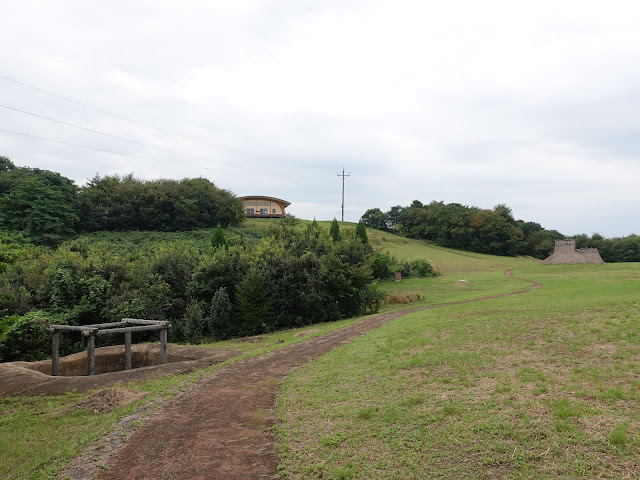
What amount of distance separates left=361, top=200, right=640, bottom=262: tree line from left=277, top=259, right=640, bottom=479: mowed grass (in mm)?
65521

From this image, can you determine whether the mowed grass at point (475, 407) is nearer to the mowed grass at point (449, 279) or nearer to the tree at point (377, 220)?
the mowed grass at point (449, 279)

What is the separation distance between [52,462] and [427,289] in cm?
3041

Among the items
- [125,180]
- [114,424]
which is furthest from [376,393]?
[125,180]

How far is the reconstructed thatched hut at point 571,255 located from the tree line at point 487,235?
81.4ft

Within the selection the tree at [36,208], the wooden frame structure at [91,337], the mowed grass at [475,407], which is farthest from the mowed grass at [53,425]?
the tree at [36,208]

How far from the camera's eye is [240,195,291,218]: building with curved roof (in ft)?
255

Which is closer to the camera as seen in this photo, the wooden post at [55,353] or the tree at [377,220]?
the wooden post at [55,353]

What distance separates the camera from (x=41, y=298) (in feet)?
61.8

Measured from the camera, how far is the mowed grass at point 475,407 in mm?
4973

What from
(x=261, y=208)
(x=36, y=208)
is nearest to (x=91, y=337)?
(x=36, y=208)

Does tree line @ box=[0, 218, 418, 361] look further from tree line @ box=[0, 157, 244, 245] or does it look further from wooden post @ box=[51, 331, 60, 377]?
tree line @ box=[0, 157, 244, 245]

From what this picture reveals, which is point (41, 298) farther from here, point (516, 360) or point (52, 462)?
point (516, 360)

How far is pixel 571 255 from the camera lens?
1848 inches

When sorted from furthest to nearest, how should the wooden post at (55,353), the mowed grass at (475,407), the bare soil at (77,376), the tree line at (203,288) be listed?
1. the tree line at (203,288)
2. the wooden post at (55,353)
3. the bare soil at (77,376)
4. the mowed grass at (475,407)
